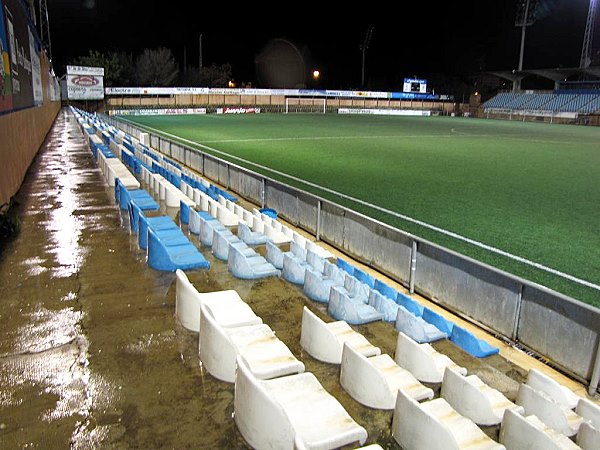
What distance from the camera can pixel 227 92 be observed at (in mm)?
59594

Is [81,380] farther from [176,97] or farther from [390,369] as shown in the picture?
[176,97]

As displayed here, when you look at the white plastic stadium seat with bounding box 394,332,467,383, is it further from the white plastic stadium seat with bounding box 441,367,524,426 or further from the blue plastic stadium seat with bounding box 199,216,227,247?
the blue plastic stadium seat with bounding box 199,216,227,247

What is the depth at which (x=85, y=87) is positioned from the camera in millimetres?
51719

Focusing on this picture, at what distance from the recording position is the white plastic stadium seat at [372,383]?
9.62 ft

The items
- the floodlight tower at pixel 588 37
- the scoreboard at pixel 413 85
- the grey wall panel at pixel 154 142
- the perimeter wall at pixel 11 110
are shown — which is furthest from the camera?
the scoreboard at pixel 413 85

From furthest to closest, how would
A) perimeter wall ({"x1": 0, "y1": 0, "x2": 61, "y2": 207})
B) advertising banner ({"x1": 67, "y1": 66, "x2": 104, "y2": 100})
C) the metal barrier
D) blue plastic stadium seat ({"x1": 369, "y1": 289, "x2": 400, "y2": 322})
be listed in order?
advertising banner ({"x1": 67, "y1": 66, "x2": 104, "y2": 100}) → perimeter wall ({"x1": 0, "y1": 0, "x2": 61, "y2": 207}) → blue plastic stadium seat ({"x1": 369, "y1": 289, "x2": 400, "y2": 322}) → the metal barrier

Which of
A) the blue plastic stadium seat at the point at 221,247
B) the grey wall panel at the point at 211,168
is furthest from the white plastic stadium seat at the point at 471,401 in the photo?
the grey wall panel at the point at 211,168

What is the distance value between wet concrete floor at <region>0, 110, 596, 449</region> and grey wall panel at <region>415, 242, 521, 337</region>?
0.74 meters

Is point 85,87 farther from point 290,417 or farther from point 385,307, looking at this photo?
point 290,417

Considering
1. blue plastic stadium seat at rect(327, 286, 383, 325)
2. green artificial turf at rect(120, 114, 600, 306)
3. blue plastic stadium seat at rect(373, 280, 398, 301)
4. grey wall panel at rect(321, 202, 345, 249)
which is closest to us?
blue plastic stadium seat at rect(327, 286, 383, 325)

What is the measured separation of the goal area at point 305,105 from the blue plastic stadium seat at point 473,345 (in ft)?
192

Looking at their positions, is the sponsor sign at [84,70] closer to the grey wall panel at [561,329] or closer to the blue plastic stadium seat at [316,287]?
the blue plastic stadium seat at [316,287]

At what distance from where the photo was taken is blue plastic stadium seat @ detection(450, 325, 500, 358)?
187 inches

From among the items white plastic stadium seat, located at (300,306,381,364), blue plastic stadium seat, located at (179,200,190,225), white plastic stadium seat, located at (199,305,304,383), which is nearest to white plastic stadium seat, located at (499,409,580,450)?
white plastic stadium seat, located at (300,306,381,364)
